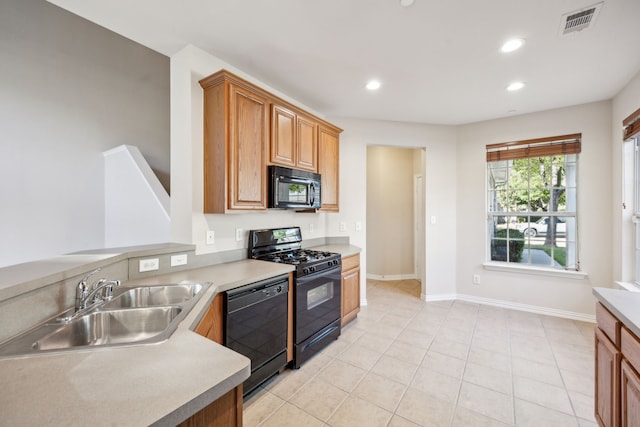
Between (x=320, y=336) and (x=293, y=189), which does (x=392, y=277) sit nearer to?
(x=320, y=336)

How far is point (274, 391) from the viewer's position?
2.05m

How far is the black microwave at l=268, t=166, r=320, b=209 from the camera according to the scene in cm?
249

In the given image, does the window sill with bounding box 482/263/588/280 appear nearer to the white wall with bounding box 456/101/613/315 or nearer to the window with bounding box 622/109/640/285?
the white wall with bounding box 456/101/613/315

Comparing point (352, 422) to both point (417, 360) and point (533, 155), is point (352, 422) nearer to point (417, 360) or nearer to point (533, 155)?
point (417, 360)

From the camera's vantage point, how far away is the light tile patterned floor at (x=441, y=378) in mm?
1812

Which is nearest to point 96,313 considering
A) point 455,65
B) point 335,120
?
point 455,65

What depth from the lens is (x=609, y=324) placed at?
1.50 meters

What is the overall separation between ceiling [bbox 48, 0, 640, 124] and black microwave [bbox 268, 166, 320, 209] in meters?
0.97

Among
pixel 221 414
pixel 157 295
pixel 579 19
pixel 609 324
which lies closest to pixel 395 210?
pixel 579 19

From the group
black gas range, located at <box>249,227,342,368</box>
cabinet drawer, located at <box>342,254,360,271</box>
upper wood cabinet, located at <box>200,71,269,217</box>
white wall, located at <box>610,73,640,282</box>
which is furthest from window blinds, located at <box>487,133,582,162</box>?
upper wood cabinet, located at <box>200,71,269,217</box>

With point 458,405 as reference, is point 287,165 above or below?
above

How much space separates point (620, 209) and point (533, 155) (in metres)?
1.08

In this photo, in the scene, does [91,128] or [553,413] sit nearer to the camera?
[553,413]

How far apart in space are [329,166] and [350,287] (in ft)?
4.84
